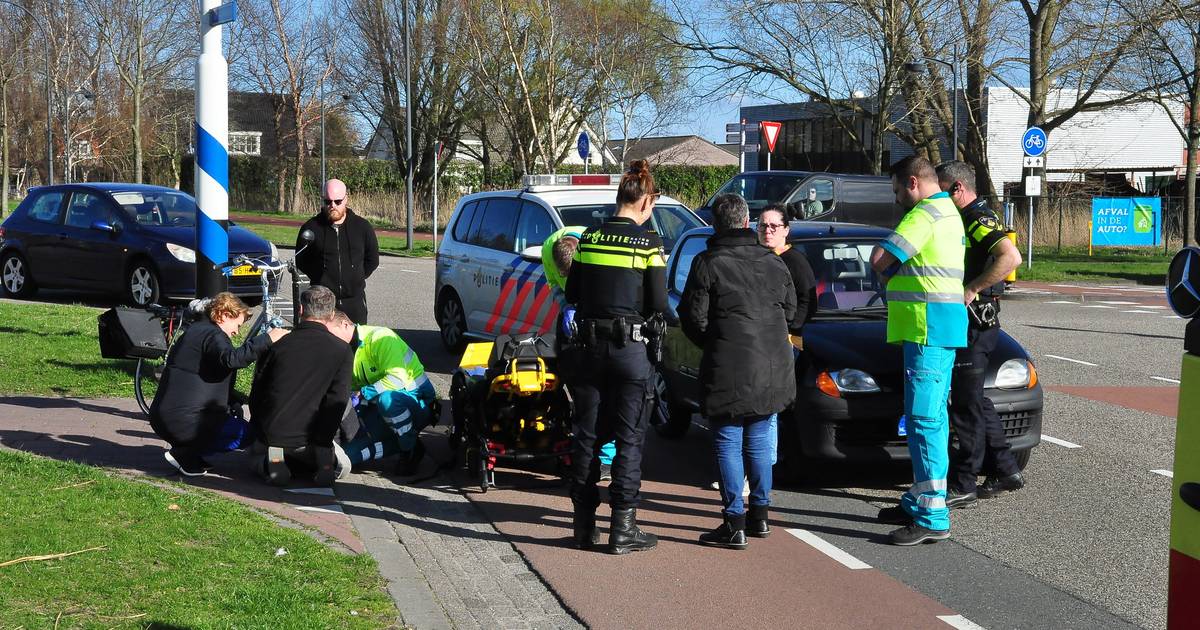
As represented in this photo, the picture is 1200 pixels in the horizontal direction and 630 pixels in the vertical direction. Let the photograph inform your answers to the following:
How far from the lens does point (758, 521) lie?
21.3 ft

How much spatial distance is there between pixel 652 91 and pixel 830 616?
1320 inches

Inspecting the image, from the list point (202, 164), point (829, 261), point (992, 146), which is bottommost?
point (829, 261)

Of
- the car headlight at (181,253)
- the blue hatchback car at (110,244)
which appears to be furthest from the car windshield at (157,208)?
the car headlight at (181,253)

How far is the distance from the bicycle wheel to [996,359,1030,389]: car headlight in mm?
5537

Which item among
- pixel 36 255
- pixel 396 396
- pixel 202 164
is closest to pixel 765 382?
pixel 396 396

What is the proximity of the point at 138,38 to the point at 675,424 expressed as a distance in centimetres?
4070

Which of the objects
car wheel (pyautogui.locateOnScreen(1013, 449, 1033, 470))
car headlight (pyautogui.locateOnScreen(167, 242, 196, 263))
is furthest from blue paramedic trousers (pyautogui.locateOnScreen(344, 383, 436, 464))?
car headlight (pyautogui.locateOnScreen(167, 242, 196, 263))

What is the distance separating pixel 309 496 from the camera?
720 centimetres

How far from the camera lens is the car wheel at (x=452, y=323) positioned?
12.9 m

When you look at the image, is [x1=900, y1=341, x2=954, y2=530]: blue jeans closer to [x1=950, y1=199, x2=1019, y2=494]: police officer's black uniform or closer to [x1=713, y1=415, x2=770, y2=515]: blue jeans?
[x1=950, y1=199, x2=1019, y2=494]: police officer's black uniform

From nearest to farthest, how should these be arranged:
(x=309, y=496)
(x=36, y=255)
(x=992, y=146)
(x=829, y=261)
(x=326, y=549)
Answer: (x=326, y=549)
(x=309, y=496)
(x=829, y=261)
(x=36, y=255)
(x=992, y=146)

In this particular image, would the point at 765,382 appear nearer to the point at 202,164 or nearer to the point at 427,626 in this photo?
the point at 427,626

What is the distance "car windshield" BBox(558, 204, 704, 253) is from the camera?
11.8 m

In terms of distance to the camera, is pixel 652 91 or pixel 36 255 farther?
pixel 652 91
